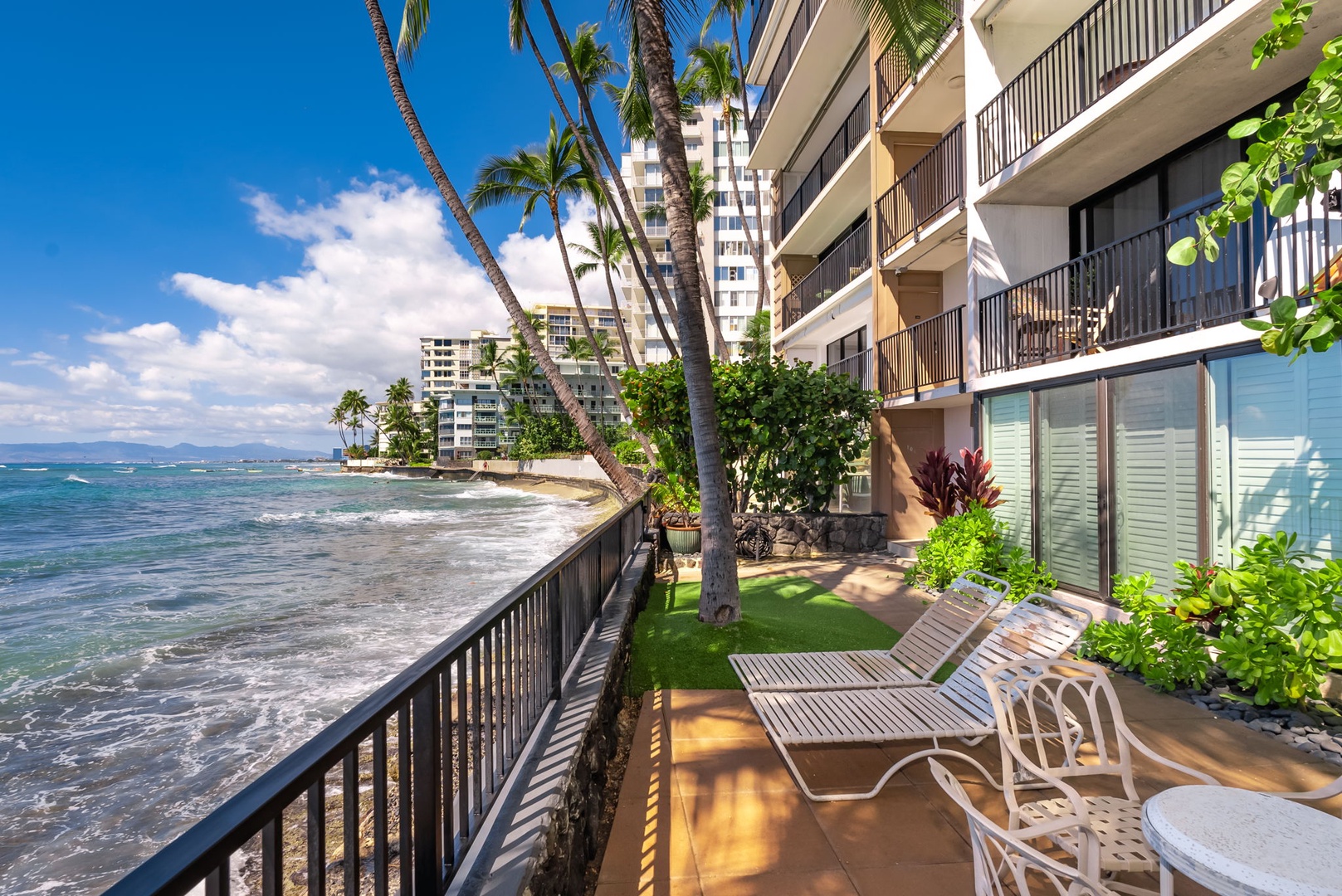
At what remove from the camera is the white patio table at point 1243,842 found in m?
1.57

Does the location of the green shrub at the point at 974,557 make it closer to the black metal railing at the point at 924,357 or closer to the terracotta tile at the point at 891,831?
the black metal railing at the point at 924,357

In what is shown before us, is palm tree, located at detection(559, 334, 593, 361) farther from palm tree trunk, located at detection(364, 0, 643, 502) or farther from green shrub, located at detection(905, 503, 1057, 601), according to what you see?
green shrub, located at detection(905, 503, 1057, 601)

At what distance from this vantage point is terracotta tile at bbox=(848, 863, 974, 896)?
8.71ft

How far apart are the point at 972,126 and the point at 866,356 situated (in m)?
5.14

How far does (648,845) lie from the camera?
3.01 m

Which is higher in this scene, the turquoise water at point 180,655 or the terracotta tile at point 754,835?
the terracotta tile at point 754,835

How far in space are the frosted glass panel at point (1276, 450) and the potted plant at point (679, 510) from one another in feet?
22.2

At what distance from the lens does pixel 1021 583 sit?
6.96 metres

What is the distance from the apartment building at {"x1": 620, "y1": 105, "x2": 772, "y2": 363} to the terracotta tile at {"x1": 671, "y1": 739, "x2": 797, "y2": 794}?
42552 millimetres

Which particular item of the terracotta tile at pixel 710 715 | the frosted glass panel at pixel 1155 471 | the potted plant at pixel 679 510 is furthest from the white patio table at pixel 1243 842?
the potted plant at pixel 679 510

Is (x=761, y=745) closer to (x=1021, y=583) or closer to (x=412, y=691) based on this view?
(x=412, y=691)

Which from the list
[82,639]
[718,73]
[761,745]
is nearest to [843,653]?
[761,745]

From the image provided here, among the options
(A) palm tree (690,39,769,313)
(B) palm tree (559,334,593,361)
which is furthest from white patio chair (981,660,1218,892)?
(B) palm tree (559,334,593,361)

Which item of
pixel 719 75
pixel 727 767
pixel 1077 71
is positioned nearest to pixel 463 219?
pixel 1077 71
